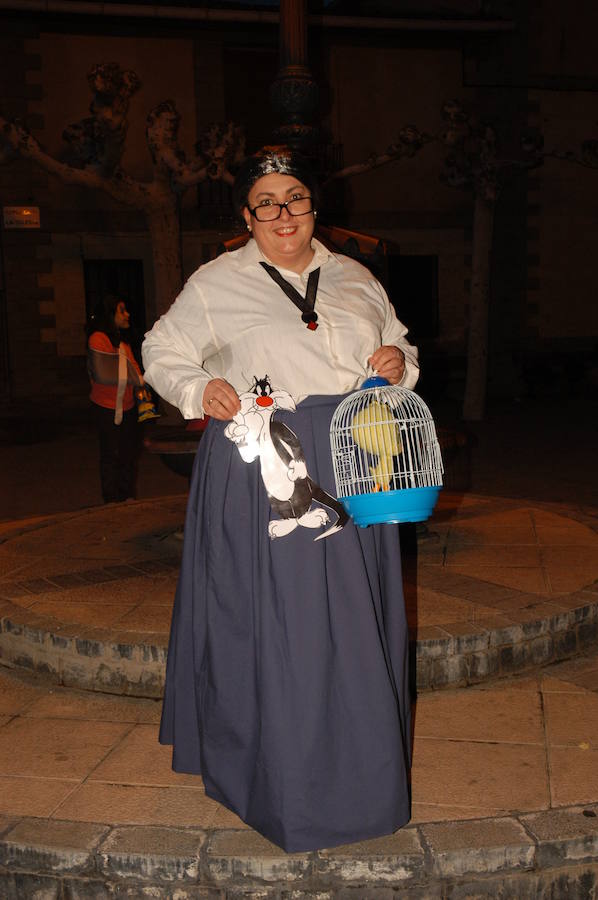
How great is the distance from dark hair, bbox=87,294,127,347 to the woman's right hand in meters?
4.99

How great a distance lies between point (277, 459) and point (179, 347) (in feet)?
1.56

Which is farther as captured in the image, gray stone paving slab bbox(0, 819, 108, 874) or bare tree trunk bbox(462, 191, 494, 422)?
bare tree trunk bbox(462, 191, 494, 422)

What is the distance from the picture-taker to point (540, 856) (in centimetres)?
282

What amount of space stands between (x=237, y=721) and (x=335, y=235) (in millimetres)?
3215

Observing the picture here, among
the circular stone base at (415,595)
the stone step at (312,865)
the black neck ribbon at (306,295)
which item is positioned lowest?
the stone step at (312,865)

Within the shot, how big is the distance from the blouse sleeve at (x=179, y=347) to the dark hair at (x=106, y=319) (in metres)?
4.77

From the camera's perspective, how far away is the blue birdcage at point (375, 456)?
105 inches

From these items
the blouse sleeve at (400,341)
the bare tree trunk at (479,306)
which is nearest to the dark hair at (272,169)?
the blouse sleeve at (400,341)

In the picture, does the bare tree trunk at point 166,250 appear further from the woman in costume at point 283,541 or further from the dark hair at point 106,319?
the woman in costume at point 283,541

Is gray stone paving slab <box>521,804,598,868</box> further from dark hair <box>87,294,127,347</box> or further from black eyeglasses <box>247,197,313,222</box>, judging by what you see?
dark hair <box>87,294,127,347</box>

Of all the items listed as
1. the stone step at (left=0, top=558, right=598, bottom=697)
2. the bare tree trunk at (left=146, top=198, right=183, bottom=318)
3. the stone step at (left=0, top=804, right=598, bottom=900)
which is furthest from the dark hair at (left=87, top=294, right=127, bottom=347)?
the bare tree trunk at (left=146, top=198, right=183, bottom=318)

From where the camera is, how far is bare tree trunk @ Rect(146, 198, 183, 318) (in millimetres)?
13438

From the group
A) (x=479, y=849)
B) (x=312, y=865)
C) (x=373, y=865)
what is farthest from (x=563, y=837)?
(x=312, y=865)

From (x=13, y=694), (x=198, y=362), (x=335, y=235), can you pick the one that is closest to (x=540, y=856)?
(x=198, y=362)
